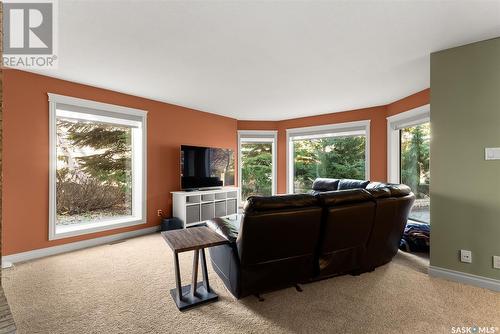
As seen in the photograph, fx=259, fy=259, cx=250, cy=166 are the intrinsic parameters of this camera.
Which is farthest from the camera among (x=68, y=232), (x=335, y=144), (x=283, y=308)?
(x=335, y=144)

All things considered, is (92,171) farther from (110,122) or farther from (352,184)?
(352,184)

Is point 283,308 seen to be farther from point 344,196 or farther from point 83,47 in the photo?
point 83,47

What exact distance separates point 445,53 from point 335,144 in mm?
3324

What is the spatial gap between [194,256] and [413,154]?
4083mm

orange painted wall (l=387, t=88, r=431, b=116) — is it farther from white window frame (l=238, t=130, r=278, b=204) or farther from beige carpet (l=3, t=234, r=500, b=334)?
white window frame (l=238, t=130, r=278, b=204)

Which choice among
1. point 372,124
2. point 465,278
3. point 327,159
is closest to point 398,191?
point 465,278

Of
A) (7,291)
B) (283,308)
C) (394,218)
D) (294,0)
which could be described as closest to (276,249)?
(283,308)

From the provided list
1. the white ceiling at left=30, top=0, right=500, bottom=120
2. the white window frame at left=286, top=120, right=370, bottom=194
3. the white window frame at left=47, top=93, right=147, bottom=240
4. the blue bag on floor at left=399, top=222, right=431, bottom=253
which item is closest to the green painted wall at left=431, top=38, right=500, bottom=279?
the white ceiling at left=30, top=0, right=500, bottom=120

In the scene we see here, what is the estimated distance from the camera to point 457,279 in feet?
8.82

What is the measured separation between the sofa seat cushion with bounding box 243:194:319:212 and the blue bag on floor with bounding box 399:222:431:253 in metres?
2.13

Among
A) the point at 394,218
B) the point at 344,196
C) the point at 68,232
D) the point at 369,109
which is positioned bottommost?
the point at 68,232

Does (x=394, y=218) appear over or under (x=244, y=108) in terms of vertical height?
under

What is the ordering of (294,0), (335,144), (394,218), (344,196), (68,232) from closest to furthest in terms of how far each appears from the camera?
1. (294,0)
2. (344,196)
3. (394,218)
4. (68,232)
5. (335,144)

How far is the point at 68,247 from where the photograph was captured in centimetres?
367
